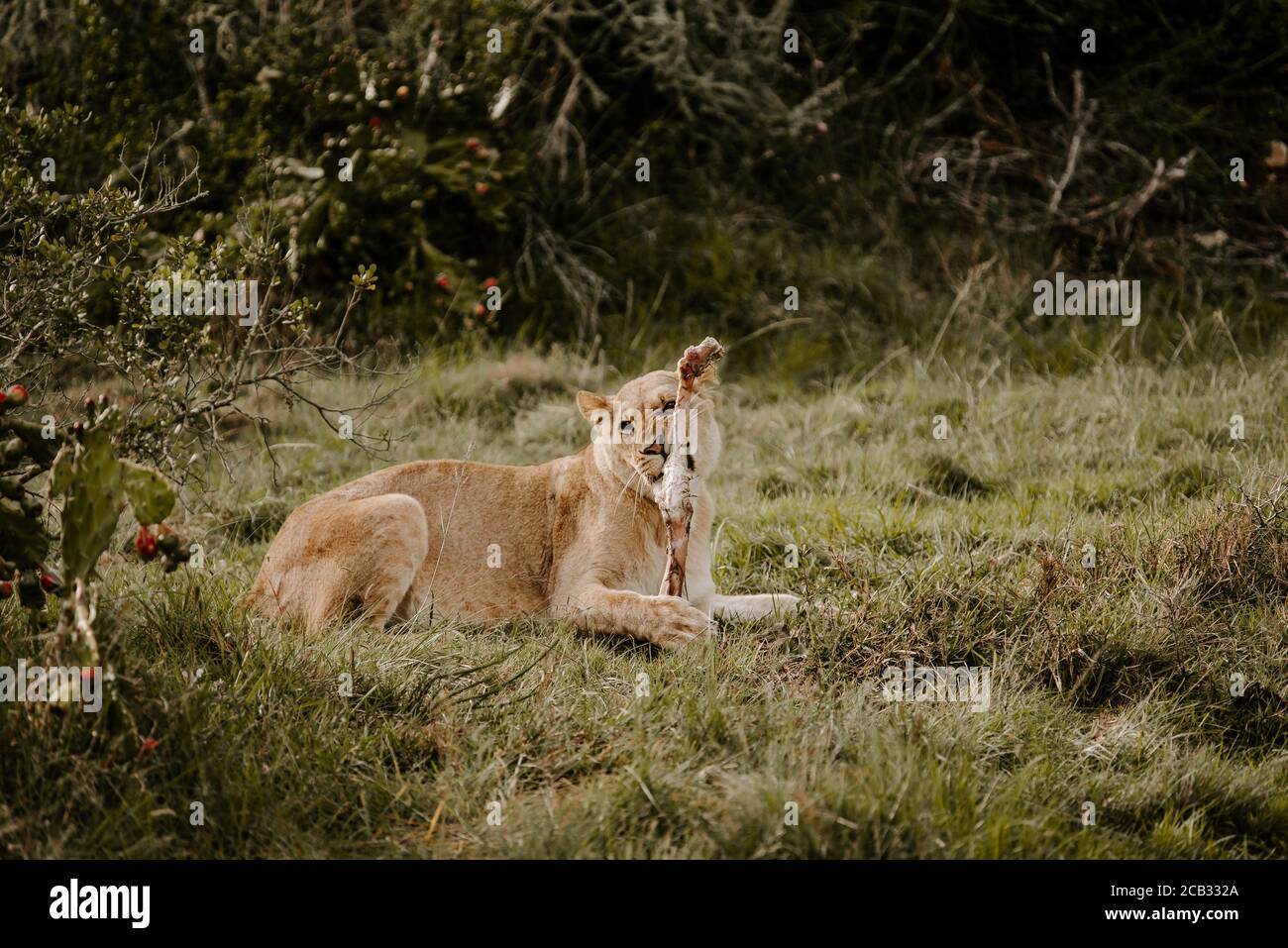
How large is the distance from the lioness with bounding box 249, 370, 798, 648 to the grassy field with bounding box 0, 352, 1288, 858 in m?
0.19

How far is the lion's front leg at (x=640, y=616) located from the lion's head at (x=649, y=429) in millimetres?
476

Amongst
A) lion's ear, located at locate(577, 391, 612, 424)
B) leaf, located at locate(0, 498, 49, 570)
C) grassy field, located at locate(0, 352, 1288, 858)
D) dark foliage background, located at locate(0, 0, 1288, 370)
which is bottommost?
grassy field, located at locate(0, 352, 1288, 858)

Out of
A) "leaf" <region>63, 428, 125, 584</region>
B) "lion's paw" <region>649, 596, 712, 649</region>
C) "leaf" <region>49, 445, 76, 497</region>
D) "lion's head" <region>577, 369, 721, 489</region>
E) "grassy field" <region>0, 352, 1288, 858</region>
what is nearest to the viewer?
"grassy field" <region>0, 352, 1288, 858</region>

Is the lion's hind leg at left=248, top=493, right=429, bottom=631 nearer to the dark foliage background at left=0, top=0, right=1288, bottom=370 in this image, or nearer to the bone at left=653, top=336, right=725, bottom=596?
the bone at left=653, top=336, right=725, bottom=596

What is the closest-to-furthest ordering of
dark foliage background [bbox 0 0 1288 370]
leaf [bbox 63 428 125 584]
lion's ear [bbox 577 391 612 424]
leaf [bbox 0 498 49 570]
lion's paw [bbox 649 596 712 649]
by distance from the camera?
1. leaf [bbox 63 428 125 584]
2. leaf [bbox 0 498 49 570]
3. lion's paw [bbox 649 596 712 649]
4. lion's ear [bbox 577 391 612 424]
5. dark foliage background [bbox 0 0 1288 370]

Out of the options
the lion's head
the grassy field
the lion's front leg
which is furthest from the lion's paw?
the lion's head

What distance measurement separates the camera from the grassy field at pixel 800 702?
3199 mm

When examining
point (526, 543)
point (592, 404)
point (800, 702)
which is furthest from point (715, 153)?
point (800, 702)

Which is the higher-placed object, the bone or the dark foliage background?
the dark foliage background

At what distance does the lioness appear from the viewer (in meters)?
4.57

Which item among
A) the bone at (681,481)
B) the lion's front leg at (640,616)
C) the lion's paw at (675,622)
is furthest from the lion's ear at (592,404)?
the lion's paw at (675,622)

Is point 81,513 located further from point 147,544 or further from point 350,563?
point 350,563
